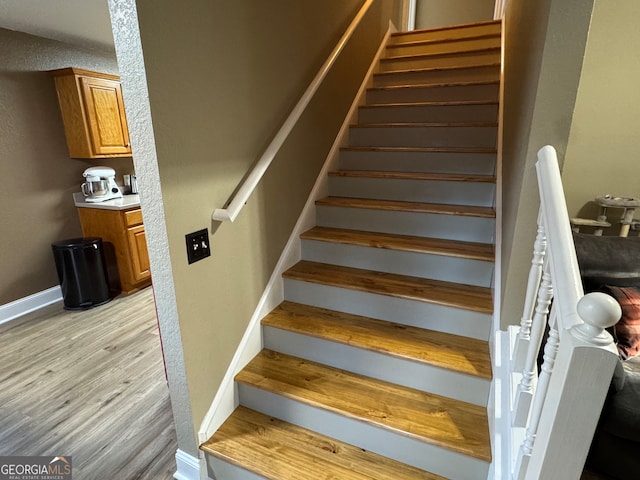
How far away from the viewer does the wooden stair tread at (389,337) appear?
151 cm

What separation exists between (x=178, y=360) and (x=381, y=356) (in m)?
0.87

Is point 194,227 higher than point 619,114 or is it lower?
lower

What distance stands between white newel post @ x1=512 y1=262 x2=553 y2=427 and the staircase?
0.95ft

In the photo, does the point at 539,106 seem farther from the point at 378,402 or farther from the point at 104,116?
the point at 104,116

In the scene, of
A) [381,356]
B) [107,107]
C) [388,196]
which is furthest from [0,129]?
[381,356]

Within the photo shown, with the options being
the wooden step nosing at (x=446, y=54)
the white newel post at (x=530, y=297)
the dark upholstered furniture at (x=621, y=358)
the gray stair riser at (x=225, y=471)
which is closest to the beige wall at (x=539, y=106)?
the white newel post at (x=530, y=297)

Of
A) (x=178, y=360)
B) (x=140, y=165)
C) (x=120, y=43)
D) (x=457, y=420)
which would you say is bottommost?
(x=457, y=420)

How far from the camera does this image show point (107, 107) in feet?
10.9

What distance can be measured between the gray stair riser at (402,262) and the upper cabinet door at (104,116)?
7.79 ft

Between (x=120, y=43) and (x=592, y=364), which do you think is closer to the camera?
(x=592, y=364)

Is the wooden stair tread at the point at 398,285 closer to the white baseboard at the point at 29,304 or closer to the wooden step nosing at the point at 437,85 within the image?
the wooden step nosing at the point at 437,85

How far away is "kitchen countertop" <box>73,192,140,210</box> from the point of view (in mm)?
3119

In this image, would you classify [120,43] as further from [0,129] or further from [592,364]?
[0,129]

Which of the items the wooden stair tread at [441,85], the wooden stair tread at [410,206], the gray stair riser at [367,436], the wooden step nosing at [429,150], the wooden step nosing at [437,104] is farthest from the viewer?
the wooden stair tread at [441,85]
